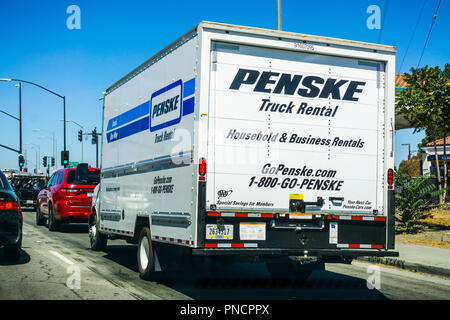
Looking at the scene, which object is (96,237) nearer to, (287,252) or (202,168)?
(202,168)

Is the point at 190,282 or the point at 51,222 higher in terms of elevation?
the point at 51,222

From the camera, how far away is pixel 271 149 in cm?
751

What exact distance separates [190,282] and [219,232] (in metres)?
2.10

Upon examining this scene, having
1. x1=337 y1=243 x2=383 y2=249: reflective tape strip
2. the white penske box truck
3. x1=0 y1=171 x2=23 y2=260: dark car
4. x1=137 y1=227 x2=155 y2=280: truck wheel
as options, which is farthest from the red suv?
x1=337 y1=243 x2=383 y2=249: reflective tape strip

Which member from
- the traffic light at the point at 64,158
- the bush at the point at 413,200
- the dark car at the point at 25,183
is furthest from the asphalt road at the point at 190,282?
the traffic light at the point at 64,158

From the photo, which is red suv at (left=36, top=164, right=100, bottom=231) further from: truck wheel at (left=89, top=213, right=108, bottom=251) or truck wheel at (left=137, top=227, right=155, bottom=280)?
truck wheel at (left=137, top=227, right=155, bottom=280)

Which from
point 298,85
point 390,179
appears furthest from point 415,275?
point 298,85

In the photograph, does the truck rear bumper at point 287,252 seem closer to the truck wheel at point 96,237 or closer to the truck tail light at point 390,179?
the truck tail light at point 390,179

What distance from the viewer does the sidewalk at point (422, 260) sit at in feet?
35.0

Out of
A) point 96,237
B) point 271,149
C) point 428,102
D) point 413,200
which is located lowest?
point 96,237

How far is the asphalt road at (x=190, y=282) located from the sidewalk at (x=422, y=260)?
26 cm

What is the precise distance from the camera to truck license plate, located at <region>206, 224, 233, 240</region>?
7039mm

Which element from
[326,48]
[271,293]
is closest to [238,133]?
[326,48]

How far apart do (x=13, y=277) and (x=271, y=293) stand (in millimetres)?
3942
